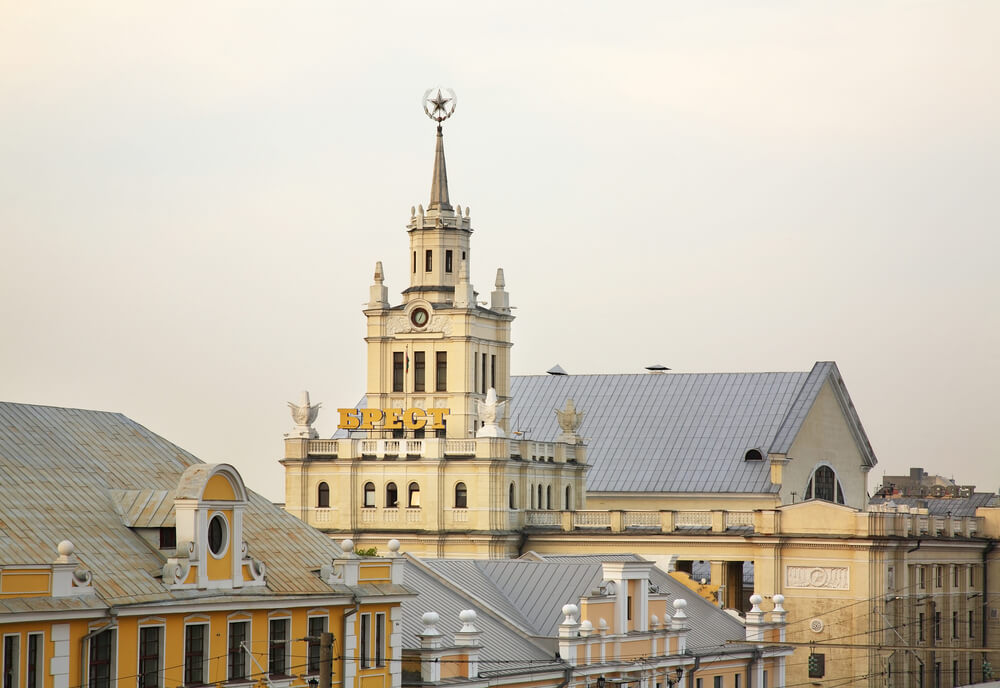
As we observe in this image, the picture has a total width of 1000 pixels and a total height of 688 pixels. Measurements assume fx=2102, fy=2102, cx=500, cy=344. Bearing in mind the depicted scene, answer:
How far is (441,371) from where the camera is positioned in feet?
443

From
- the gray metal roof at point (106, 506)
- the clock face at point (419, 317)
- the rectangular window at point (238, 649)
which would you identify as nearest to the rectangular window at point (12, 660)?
the gray metal roof at point (106, 506)

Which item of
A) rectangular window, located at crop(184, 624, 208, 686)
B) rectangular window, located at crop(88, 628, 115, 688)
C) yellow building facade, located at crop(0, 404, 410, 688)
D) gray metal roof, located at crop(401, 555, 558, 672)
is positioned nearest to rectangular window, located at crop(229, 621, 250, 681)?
yellow building facade, located at crop(0, 404, 410, 688)

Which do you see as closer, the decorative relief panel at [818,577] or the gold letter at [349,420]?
the decorative relief panel at [818,577]

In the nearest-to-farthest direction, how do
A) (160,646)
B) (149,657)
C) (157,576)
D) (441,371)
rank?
(149,657), (160,646), (157,576), (441,371)

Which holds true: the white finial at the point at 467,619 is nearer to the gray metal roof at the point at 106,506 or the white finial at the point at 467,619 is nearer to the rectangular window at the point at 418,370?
the gray metal roof at the point at 106,506

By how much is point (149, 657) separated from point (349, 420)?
73.5 m

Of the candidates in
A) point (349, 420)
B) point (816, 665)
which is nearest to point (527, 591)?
point (816, 665)

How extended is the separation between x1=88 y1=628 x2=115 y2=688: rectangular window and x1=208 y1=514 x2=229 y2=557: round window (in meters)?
5.31

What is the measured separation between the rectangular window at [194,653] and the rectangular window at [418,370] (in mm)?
74137

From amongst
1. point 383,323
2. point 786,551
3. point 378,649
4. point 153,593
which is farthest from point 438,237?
point 153,593

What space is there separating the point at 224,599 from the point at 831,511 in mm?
67719

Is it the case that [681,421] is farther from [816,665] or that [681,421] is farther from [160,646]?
[160,646]

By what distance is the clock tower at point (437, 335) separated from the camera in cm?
13362

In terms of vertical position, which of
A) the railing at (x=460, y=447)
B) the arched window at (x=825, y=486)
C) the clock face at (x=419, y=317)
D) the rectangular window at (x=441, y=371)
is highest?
the clock face at (x=419, y=317)
